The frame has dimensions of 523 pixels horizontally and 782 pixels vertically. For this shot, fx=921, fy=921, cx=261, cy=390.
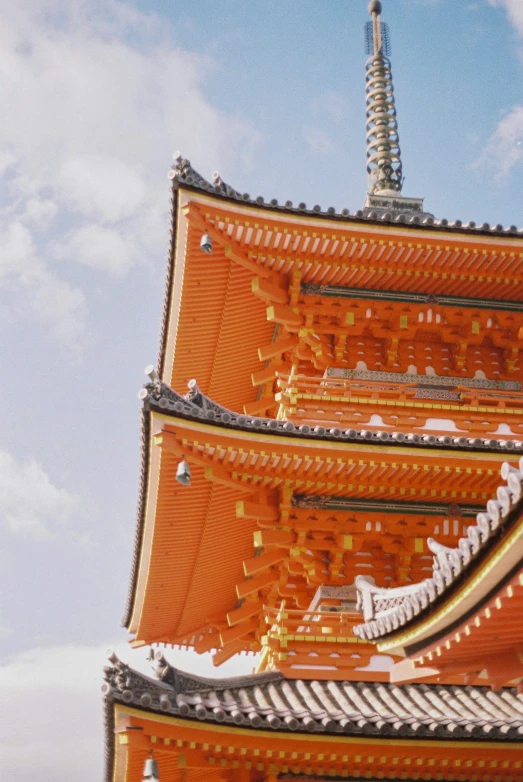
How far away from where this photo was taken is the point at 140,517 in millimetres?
15055

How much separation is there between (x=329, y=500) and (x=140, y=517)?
3.22 meters

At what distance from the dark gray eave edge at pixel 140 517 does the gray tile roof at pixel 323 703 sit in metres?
3.29

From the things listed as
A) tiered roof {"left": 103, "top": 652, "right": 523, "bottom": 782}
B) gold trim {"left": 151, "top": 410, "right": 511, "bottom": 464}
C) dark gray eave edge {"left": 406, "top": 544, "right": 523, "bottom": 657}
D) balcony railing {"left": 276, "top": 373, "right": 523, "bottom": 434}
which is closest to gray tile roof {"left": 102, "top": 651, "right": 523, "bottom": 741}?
tiered roof {"left": 103, "top": 652, "right": 523, "bottom": 782}

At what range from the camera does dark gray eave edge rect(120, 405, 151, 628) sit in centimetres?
1295

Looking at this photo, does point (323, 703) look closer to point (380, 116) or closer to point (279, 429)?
point (279, 429)

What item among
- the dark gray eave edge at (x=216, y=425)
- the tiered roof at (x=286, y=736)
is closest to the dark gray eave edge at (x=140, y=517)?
the dark gray eave edge at (x=216, y=425)

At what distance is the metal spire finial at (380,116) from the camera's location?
2078cm

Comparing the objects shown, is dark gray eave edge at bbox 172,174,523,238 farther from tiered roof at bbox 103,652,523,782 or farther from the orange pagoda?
tiered roof at bbox 103,652,523,782

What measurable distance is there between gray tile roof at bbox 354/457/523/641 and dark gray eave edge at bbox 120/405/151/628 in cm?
396

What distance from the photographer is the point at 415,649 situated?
→ 366 inches

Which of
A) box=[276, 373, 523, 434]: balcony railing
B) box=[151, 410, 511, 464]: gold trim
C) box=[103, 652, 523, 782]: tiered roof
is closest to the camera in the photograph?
box=[103, 652, 523, 782]: tiered roof

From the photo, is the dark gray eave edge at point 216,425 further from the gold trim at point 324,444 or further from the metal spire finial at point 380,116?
the metal spire finial at point 380,116

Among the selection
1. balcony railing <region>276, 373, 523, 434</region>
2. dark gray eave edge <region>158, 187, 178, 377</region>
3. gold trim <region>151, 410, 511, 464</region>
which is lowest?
gold trim <region>151, 410, 511, 464</region>

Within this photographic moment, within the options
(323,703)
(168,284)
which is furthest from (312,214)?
(323,703)
